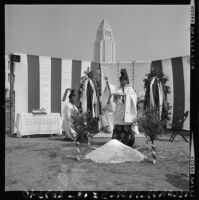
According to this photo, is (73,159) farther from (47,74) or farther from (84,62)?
(84,62)

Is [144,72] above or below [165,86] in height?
above

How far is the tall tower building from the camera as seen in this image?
6164 mm

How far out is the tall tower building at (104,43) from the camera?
6164 millimetres

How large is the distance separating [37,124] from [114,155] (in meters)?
4.53

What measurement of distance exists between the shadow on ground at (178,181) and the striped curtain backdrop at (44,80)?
6.58 meters

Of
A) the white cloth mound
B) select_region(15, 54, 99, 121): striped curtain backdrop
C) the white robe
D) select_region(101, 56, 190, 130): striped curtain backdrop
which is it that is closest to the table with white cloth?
select_region(15, 54, 99, 121): striped curtain backdrop

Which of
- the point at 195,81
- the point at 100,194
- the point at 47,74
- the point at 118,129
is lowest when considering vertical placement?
the point at 100,194

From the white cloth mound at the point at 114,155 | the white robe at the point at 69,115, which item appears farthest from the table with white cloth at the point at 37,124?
the white cloth mound at the point at 114,155

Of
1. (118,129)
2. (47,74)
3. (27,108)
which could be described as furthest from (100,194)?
(47,74)

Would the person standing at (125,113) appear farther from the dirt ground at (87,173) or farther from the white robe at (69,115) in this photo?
the white robe at (69,115)

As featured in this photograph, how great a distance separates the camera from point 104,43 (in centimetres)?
785

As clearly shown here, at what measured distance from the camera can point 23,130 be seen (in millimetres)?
8453

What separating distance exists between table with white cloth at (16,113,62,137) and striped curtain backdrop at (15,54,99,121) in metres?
0.71

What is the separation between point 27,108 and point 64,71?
2215 mm
